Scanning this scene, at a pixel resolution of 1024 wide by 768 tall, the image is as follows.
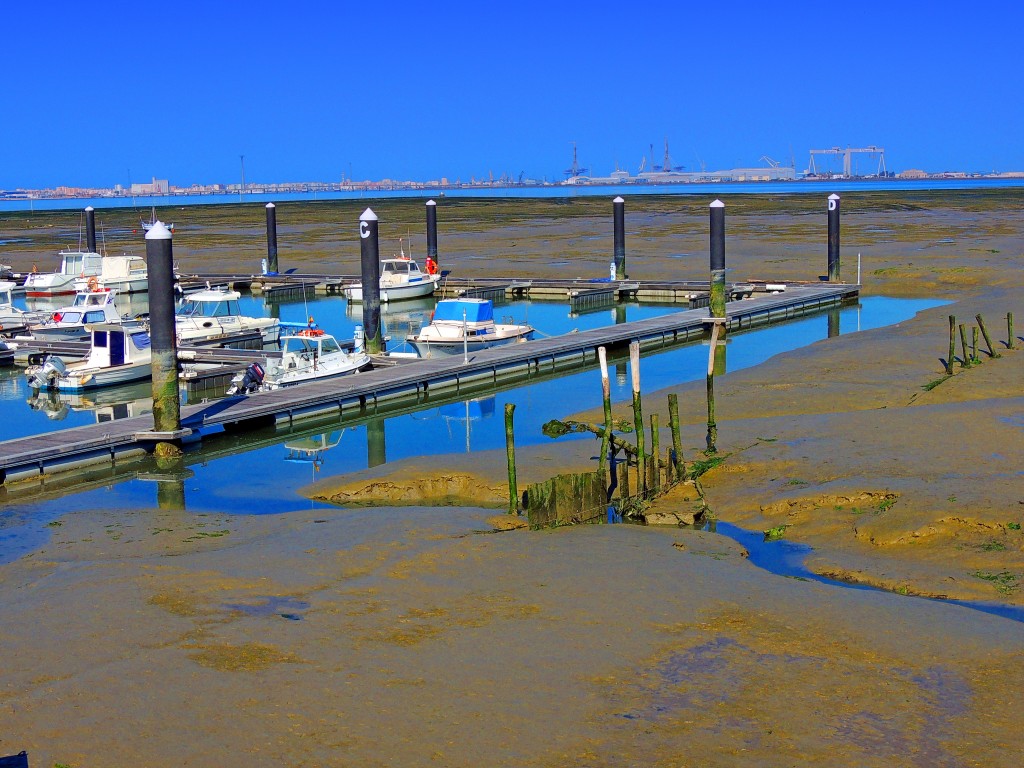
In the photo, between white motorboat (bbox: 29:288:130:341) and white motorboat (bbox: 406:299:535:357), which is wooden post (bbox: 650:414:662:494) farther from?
white motorboat (bbox: 29:288:130:341)

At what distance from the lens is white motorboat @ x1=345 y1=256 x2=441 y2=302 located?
146 feet

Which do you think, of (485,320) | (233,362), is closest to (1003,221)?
(485,320)

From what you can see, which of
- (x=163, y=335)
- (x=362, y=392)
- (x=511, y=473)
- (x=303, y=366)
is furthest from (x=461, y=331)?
(x=511, y=473)

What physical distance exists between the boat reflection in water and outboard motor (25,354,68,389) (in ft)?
0.80

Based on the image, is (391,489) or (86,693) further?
(391,489)

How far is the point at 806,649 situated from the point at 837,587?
2.10m

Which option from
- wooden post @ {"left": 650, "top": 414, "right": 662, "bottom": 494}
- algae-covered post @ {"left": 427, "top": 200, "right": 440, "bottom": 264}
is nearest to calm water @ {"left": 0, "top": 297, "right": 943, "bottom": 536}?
wooden post @ {"left": 650, "top": 414, "right": 662, "bottom": 494}

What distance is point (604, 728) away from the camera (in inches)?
357

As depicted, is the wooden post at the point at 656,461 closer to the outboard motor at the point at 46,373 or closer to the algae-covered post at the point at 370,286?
the algae-covered post at the point at 370,286

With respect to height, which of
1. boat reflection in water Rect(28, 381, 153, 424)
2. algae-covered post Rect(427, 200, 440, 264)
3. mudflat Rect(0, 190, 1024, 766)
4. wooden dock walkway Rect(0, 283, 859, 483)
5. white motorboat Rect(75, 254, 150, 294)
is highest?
algae-covered post Rect(427, 200, 440, 264)

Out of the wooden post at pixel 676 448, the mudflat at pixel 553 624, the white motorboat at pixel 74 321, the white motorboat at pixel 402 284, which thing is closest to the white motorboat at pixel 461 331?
the white motorboat at pixel 74 321

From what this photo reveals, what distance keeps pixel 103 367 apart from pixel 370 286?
20.6 feet

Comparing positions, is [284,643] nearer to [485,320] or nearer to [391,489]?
[391,489]

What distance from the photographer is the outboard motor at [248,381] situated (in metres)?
25.9
